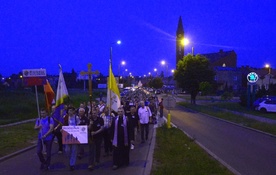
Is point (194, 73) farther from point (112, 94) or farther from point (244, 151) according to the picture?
point (112, 94)

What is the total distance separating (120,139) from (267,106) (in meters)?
33.2

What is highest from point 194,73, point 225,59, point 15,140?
point 225,59

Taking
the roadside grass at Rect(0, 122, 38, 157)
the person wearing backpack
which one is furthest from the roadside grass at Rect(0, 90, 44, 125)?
the person wearing backpack

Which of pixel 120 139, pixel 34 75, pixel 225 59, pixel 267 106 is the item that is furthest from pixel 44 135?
pixel 225 59

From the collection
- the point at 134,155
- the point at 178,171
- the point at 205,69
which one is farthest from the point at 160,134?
the point at 205,69

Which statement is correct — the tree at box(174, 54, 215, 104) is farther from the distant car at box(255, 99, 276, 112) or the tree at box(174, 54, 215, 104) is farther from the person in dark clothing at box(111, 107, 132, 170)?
the person in dark clothing at box(111, 107, 132, 170)

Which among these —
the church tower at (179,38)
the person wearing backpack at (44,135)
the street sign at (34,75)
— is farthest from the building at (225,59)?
the person wearing backpack at (44,135)

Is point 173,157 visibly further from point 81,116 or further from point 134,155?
point 81,116

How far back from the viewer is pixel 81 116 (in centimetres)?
1160

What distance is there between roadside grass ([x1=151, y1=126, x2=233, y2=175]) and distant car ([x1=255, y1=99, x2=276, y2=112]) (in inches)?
1025

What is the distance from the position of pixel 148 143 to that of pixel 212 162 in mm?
5335

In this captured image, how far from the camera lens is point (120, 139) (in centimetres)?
1116

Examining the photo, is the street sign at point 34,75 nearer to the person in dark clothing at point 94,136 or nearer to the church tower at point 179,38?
the person in dark clothing at point 94,136

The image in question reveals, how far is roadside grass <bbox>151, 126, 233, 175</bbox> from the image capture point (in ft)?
33.7
